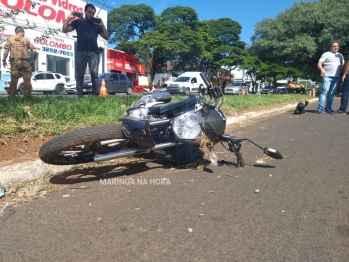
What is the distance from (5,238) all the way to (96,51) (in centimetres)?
481

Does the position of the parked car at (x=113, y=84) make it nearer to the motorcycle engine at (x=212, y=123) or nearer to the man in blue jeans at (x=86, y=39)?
the man in blue jeans at (x=86, y=39)

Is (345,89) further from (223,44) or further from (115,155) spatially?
(223,44)

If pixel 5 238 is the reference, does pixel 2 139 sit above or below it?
above

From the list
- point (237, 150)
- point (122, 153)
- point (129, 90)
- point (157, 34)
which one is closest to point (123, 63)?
point (157, 34)

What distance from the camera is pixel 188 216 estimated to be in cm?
232

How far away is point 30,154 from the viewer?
3410mm

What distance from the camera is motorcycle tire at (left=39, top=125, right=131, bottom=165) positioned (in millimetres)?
2764

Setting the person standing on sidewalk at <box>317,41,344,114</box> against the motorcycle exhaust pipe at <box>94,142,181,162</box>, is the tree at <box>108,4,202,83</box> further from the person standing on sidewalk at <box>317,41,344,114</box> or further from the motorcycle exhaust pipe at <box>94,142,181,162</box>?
the motorcycle exhaust pipe at <box>94,142,181,162</box>

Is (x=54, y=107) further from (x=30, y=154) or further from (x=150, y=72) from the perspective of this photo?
(x=150, y=72)

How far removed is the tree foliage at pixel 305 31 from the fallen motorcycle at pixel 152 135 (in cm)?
2465

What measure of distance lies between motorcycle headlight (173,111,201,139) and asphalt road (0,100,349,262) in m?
0.44

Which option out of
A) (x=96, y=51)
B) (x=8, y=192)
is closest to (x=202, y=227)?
(x=8, y=192)

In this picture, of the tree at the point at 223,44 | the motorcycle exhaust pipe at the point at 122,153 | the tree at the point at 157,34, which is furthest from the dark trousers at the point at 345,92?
the tree at the point at 223,44

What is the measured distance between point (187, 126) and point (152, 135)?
0.36 m
